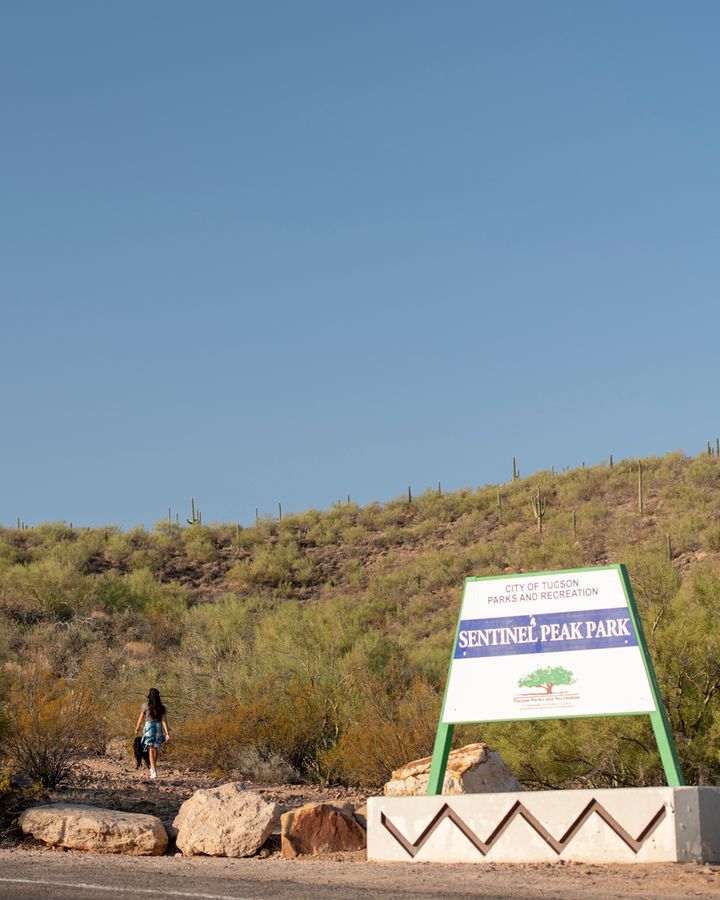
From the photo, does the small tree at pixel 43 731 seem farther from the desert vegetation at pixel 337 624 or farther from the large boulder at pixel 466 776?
the large boulder at pixel 466 776

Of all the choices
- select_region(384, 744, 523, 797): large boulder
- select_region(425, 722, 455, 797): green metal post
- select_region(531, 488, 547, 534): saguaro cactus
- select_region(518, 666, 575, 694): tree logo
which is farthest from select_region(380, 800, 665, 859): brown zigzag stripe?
select_region(531, 488, 547, 534): saguaro cactus

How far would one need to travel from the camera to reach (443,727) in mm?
12766

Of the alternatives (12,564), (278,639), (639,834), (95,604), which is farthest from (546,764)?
(12,564)

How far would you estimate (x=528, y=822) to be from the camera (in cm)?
1176

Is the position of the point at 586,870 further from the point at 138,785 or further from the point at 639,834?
the point at 138,785

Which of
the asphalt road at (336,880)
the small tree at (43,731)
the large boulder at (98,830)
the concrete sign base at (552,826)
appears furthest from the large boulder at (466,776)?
the small tree at (43,731)

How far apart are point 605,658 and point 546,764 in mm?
6132

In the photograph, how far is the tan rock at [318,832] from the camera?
44.3 ft

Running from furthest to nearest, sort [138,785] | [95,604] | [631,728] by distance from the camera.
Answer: [95,604] < [138,785] < [631,728]

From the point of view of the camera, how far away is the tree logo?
12.2 metres

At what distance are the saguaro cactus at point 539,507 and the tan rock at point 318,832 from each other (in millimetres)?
42147

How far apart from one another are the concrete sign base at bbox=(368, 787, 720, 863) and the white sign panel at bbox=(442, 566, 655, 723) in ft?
2.86

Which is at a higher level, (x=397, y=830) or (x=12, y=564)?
(x=12, y=564)

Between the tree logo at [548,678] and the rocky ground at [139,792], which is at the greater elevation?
the tree logo at [548,678]
